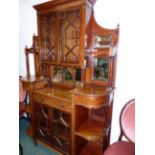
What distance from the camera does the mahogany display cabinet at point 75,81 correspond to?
5.11ft

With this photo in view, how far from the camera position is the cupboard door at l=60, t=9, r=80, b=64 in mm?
1605

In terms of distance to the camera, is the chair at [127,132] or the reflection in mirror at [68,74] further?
the reflection in mirror at [68,74]

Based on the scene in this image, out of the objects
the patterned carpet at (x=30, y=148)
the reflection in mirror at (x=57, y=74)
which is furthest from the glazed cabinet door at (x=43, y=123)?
the reflection in mirror at (x=57, y=74)

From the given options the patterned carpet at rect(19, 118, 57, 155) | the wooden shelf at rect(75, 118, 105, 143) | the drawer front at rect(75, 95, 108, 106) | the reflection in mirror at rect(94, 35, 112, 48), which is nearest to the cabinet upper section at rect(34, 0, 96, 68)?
the reflection in mirror at rect(94, 35, 112, 48)

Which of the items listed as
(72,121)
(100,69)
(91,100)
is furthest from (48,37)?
(72,121)

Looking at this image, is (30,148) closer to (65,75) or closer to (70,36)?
(65,75)

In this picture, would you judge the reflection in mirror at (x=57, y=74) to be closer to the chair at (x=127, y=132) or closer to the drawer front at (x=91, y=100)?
the drawer front at (x=91, y=100)

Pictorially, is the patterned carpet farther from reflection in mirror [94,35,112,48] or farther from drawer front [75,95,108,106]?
reflection in mirror [94,35,112,48]

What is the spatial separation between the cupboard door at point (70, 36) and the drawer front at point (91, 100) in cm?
47

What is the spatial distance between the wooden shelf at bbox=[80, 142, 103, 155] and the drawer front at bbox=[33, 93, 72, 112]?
74 centimetres

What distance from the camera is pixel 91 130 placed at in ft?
5.40
